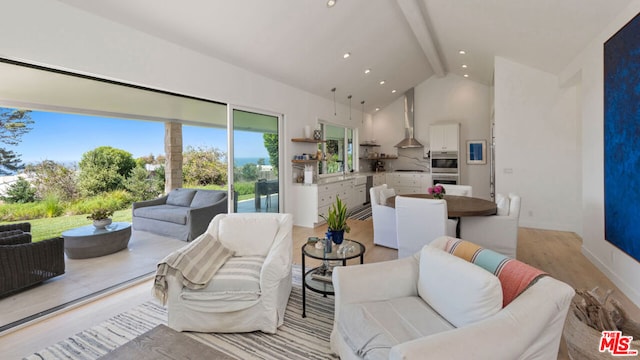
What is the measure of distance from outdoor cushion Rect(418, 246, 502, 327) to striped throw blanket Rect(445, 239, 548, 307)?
0.51ft

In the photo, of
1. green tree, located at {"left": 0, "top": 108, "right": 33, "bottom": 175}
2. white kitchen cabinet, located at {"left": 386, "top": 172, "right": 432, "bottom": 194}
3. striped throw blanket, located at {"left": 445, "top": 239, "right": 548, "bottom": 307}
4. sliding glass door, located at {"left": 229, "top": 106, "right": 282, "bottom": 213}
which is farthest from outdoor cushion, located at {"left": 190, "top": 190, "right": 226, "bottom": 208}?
white kitchen cabinet, located at {"left": 386, "top": 172, "right": 432, "bottom": 194}

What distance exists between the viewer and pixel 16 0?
86.2 inches

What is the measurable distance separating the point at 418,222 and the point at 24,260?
4.00m

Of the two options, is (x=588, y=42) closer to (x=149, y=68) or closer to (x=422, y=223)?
(x=422, y=223)

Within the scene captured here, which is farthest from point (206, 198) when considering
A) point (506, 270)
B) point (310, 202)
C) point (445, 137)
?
point (445, 137)

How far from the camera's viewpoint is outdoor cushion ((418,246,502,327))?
4.50 ft

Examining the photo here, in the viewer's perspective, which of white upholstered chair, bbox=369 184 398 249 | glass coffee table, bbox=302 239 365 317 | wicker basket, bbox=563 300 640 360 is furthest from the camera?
white upholstered chair, bbox=369 184 398 249

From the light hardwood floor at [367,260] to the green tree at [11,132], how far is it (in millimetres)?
2735

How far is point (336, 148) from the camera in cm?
765

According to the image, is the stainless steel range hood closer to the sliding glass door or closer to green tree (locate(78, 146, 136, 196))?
the sliding glass door

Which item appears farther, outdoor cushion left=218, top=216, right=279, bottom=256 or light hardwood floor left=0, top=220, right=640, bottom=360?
outdoor cushion left=218, top=216, right=279, bottom=256

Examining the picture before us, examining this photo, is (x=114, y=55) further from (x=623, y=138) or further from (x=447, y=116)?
(x=447, y=116)

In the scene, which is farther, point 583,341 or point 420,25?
point 420,25

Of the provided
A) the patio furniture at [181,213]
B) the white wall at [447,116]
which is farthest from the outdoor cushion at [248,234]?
the white wall at [447,116]
